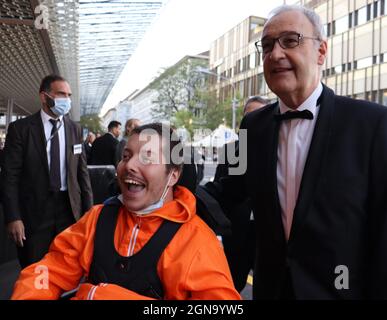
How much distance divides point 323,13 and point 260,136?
33.8 metres

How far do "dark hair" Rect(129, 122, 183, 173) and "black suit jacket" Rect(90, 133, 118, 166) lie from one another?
5873 mm

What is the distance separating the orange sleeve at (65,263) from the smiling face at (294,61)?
1148 mm

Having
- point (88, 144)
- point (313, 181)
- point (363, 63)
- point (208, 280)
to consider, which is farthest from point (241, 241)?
point (363, 63)

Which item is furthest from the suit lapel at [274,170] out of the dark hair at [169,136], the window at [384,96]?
the window at [384,96]

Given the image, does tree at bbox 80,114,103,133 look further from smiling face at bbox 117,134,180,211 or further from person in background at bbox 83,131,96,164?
smiling face at bbox 117,134,180,211

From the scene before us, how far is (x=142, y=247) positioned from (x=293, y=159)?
31.7 inches

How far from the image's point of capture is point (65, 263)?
206 cm

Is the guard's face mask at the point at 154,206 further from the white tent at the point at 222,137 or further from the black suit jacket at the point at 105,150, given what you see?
the black suit jacket at the point at 105,150

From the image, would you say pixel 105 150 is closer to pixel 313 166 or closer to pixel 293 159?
pixel 293 159

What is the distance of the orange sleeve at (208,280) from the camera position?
1773 mm

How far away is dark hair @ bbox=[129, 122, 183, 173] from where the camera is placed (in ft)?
7.19
